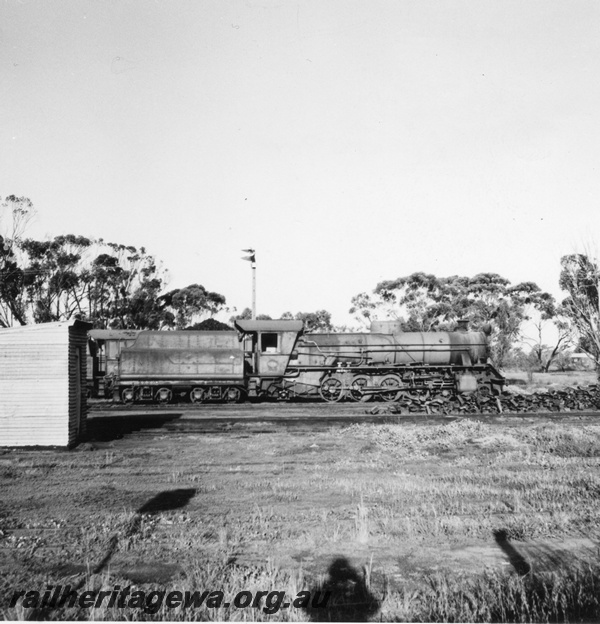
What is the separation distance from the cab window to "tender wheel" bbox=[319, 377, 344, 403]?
2554mm

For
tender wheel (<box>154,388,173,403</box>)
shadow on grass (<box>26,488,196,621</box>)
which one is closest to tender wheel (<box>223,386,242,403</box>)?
tender wheel (<box>154,388,173,403</box>)

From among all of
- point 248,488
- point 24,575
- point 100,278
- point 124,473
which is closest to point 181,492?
point 248,488

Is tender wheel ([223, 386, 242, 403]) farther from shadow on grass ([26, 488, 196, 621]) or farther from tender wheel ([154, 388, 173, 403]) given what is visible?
shadow on grass ([26, 488, 196, 621])

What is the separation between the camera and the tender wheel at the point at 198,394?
22.5 metres

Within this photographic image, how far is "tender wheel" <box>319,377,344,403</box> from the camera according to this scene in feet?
73.1

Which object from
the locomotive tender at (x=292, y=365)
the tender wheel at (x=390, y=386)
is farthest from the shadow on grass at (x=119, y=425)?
the tender wheel at (x=390, y=386)

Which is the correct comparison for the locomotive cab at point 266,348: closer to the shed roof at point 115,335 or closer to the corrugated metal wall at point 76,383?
the shed roof at point 115,335

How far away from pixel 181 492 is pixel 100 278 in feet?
139

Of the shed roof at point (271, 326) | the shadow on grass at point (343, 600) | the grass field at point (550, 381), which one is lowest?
the grass field at point (550, 381)

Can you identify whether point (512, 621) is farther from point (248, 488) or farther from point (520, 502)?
point (248, 488)

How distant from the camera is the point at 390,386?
2220 centimetres

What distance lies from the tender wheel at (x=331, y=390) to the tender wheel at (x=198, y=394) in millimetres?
4953

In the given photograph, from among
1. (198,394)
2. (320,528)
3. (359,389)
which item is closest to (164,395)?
(198,394)

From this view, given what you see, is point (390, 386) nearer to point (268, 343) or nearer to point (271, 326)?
point (268, 343)
